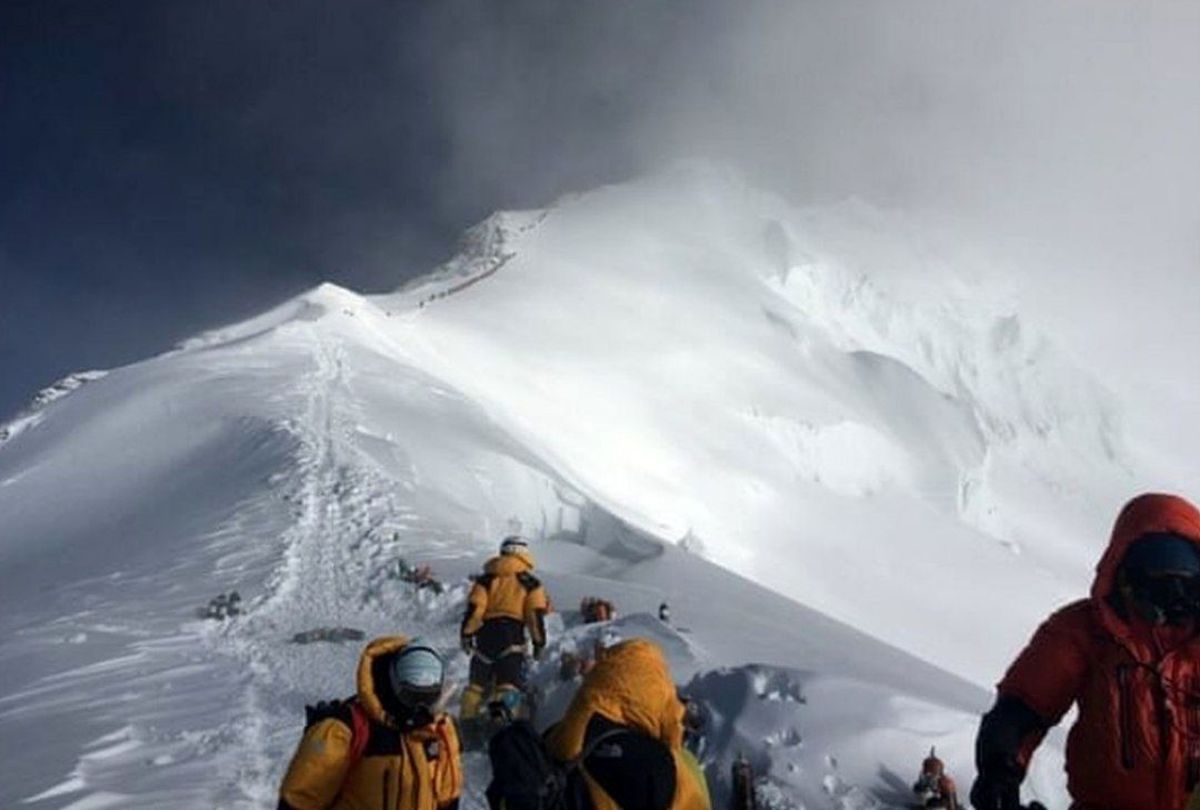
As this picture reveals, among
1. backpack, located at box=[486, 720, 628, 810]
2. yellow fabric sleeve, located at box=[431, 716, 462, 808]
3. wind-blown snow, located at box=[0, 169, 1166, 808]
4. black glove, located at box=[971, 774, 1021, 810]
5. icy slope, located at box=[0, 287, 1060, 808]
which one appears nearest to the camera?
backpack, located at box=[486, 720, 628, 810]

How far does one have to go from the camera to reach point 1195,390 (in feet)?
478

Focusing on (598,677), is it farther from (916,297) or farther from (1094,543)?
(916,297)

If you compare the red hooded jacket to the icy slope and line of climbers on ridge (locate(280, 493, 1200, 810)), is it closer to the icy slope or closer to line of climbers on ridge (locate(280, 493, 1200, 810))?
line of climbers on ridge (locate(280, 493, 1200, 810))

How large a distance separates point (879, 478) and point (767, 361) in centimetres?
945

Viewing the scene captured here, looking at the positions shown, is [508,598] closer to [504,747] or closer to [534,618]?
[534,618]

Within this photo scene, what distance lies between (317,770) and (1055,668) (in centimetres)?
255

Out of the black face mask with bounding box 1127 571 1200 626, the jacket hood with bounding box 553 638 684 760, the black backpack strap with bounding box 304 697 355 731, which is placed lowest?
the black backpack strap with bounding box 304 697 355 731

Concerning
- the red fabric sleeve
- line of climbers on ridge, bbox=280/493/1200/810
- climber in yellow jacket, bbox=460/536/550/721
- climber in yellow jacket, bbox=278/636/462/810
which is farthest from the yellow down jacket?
the red fabric sleeve

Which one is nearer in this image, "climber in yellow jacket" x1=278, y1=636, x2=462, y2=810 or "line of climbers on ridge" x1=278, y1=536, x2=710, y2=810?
"line of climbers on ridge" x1=278, y1=536, x2=710, y2=810

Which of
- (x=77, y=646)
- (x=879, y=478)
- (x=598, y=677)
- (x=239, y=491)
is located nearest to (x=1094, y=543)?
(x=879, y=478)

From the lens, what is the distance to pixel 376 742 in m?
4.49

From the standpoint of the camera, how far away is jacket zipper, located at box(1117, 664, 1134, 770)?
3.92 metres

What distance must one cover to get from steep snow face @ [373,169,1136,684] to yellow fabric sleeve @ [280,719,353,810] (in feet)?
97.3

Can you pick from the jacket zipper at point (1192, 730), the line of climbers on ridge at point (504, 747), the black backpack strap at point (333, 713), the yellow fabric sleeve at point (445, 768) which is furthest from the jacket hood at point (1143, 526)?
the black backpack strap at point (333, 713)
